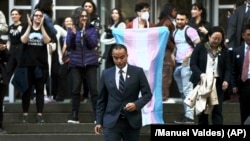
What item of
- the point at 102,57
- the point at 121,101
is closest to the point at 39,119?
the point at 102,57

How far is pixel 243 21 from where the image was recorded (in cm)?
1389

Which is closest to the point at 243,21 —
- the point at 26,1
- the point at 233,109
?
the point at 233,109

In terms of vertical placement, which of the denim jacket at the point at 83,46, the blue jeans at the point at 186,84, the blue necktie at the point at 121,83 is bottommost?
the blue jeans at the point at 186,84

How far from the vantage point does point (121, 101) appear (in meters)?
10.4

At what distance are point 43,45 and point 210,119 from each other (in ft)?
10.3

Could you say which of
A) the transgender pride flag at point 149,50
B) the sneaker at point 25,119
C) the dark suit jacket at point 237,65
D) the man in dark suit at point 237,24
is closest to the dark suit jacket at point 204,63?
the dark suit jacket at point 237,65

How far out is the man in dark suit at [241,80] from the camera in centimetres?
1205

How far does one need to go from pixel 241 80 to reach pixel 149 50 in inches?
65.3

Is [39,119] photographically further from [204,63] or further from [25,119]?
[204,63]

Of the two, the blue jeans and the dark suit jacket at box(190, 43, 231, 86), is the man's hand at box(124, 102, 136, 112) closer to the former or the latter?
the dark suit jacket at box(190, 43, 231, 86)

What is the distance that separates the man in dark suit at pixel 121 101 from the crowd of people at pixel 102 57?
2 centimetres

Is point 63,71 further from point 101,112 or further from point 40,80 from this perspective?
point 101,112

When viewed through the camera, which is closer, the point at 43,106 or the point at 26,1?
the point at 43,106

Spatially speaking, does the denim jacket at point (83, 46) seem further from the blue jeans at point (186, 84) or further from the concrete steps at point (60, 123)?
the blue jeans at point (186, 84)
